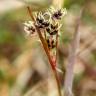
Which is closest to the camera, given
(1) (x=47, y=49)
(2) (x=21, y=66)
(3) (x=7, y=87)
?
(1) (x=47, y=49)

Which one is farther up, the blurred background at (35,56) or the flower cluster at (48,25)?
the flower cluster at (48,25)

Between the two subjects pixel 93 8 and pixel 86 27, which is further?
pixel 93 8

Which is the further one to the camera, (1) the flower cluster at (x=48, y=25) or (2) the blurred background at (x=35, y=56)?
(2) the blurred background at (x=35, y=56)

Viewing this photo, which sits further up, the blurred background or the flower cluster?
the flower cluster

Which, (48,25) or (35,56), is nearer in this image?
(48,25)

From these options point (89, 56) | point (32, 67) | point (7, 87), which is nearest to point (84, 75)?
point (89, 56)

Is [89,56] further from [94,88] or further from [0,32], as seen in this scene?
[0,32]

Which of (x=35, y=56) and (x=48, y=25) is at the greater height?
(x=48, y=25)

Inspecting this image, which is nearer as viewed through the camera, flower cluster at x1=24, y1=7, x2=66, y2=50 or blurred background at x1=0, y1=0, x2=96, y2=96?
flower cluster at x1=24, y1=7, x2=66, y2=50
